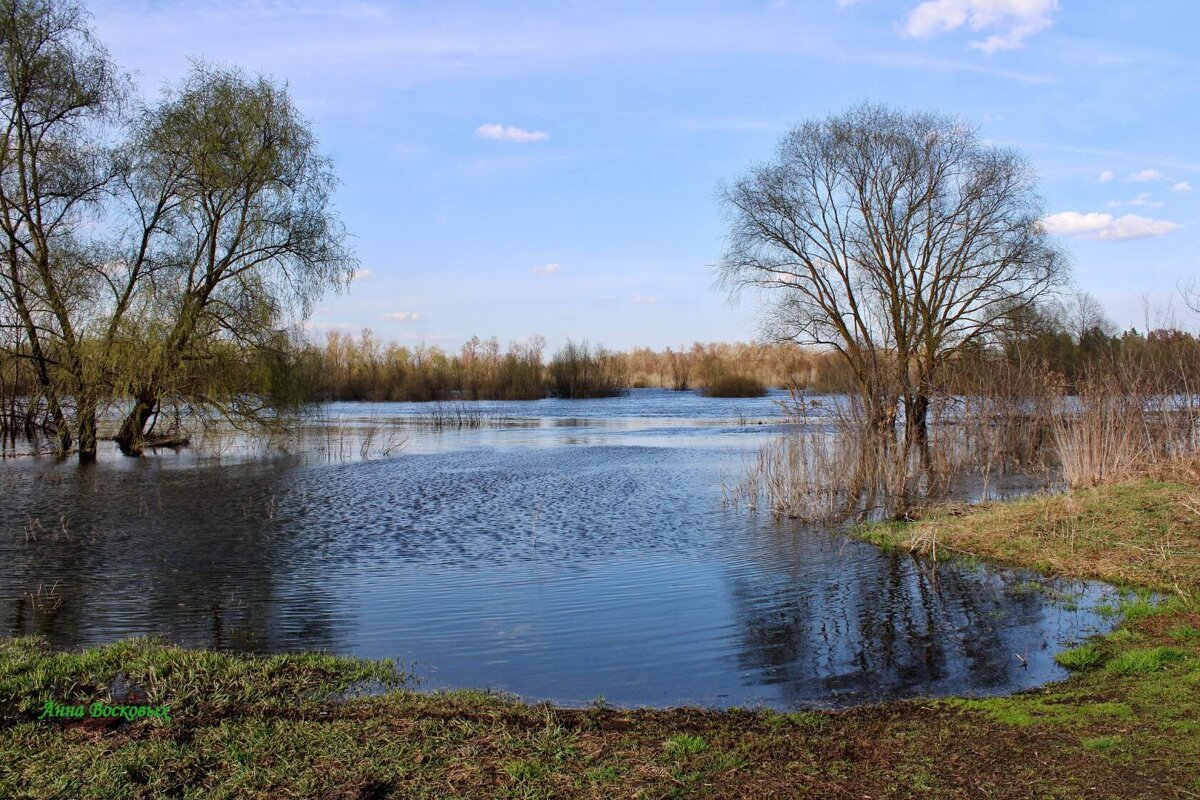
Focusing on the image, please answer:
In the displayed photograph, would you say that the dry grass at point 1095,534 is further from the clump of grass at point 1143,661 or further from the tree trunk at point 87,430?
the tree trunk at point 87,430

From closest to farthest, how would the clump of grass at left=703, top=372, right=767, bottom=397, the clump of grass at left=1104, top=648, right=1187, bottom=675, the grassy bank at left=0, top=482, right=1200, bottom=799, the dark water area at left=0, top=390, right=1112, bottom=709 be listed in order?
the grassy bank at left=0, top=482, right=1200, bottom=799 < the clump of grass at left=1104, top=648, right=1187, bottom=675 < the dark water area at left=0, top=390, right=1112, bottom=709 < the clump of grass at left=703, top=372, right=767, bottom=397

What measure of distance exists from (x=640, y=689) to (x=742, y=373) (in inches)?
2611

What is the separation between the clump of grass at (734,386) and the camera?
229ft

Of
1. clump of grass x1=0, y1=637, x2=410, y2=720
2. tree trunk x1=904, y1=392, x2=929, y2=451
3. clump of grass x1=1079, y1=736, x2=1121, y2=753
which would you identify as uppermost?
tree trunk x1=904, y1=392, x2=929, y2=451

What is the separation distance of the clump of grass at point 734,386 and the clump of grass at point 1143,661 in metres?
63.9

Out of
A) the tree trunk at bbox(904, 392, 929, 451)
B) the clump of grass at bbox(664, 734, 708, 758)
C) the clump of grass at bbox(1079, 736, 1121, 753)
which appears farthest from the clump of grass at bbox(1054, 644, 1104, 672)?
the tree trunk at bbox(904, 392, 929, 451)

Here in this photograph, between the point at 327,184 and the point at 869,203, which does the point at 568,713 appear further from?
the point at 869,203

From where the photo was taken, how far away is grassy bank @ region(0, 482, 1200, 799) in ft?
12.9

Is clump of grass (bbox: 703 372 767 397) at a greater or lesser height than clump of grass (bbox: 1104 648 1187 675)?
greater

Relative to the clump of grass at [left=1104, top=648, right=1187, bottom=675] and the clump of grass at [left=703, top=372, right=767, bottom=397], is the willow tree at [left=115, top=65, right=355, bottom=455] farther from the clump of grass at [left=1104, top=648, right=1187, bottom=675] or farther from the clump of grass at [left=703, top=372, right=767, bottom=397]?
the clump of grass at [left=703, top=372, right=767, bottom=397]

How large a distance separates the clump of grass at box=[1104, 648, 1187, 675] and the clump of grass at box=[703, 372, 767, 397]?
63880mm

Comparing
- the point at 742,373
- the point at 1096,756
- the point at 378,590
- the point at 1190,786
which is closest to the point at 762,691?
the point at 1096,756

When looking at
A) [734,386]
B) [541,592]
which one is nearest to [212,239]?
[541,592]

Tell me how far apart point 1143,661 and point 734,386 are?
64.2 metres
